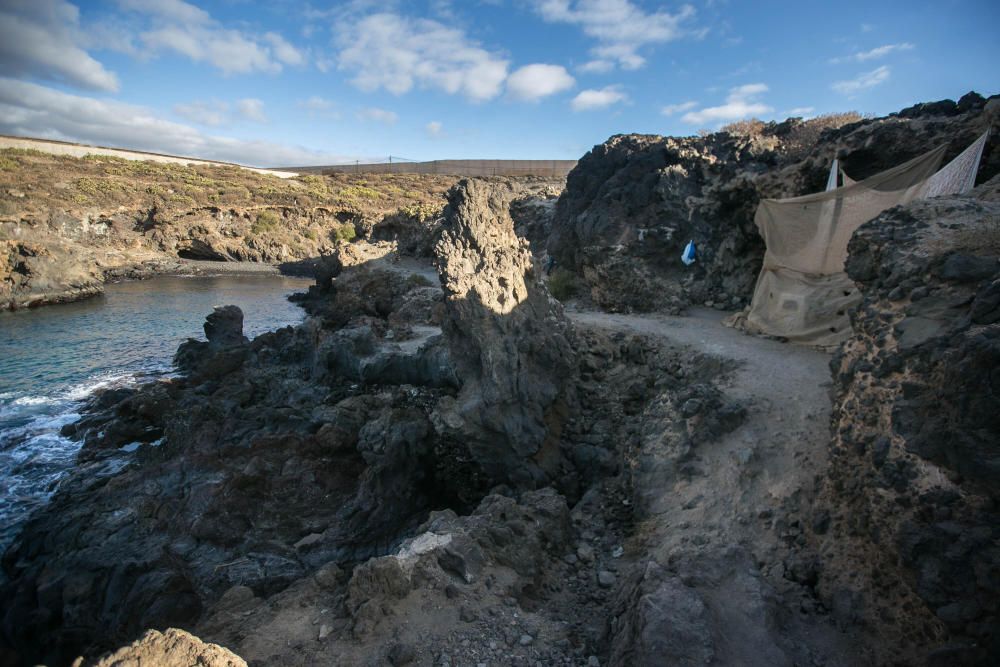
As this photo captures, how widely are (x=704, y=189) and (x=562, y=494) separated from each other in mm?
11945

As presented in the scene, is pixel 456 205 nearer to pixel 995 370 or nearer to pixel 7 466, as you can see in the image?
pixel 995 370

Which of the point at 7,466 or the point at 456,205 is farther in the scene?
the point at 7,466

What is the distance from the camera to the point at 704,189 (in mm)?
15820

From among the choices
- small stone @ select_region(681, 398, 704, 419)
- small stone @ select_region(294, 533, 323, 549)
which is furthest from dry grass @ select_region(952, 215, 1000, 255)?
small stone @ select_region(294, 533, 323, 549)

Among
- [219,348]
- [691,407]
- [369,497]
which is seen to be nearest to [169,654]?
[369,497]

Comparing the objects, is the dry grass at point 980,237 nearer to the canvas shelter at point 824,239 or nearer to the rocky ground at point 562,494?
the rocky ground at point 562,494

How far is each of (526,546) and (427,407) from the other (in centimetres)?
627

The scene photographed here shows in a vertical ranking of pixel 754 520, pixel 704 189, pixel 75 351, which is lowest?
pixel 75 351

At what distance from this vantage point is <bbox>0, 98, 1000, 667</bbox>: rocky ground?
3889 millimetres

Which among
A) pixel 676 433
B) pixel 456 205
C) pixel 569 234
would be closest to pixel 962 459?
pixel 676 433

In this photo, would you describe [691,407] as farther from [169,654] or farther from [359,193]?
[359,193]

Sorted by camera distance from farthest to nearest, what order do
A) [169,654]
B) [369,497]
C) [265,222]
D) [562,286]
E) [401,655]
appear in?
[265,222]
[562,286]
[369,497]
[401,655]
[169,654]

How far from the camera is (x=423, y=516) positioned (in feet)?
28.7

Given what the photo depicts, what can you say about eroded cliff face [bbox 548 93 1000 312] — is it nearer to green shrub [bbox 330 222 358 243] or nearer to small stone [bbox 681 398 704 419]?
small stone [bbox 681 398 704 419]
